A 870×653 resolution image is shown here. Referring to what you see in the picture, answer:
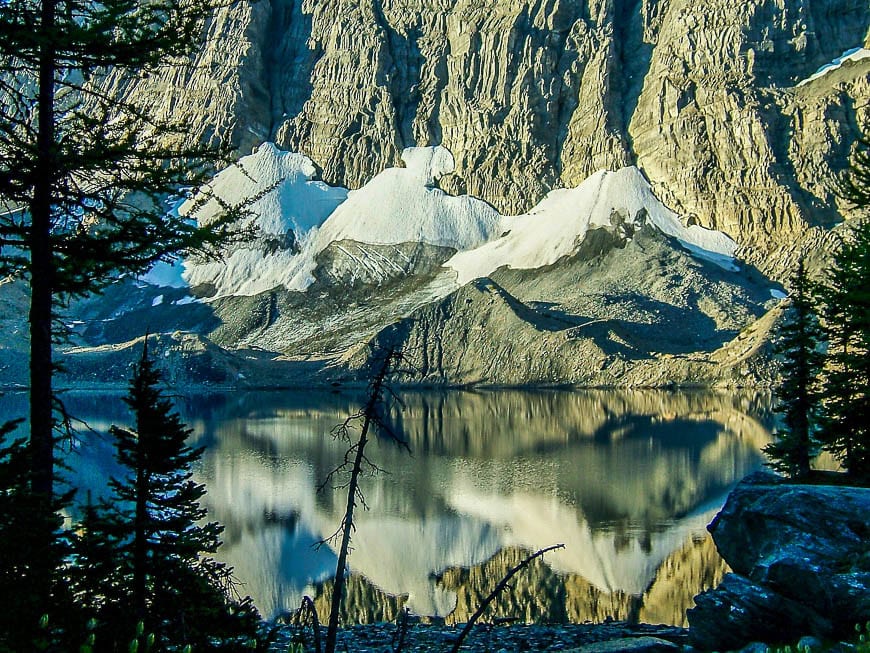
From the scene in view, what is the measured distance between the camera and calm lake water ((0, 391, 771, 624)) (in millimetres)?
25469

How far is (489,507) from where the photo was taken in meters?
36.6

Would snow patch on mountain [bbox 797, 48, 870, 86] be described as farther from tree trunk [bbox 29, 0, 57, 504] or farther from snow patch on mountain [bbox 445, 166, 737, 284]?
tree trunk [bbox 29, 0, 57, 504]

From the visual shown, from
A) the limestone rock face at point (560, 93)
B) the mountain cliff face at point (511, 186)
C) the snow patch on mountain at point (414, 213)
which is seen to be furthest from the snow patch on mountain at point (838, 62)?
the snow patch on mountain at point (414, 213)

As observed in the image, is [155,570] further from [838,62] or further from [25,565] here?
[838,62]

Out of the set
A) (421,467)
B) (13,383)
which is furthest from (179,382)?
(421,467)

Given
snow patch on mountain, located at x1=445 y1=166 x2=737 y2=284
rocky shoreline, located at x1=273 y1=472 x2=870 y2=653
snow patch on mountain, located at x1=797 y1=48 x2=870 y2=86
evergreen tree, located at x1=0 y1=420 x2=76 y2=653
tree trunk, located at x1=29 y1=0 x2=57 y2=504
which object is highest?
snow patch on mountain, located at x1=797 y1=48 x2=870 y2=86

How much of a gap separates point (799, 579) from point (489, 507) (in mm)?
25001

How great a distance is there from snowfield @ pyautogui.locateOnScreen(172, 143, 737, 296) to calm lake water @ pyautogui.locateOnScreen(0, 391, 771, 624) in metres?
57.9

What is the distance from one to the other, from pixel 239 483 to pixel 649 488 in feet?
63.8

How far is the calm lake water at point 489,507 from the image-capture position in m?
25.5

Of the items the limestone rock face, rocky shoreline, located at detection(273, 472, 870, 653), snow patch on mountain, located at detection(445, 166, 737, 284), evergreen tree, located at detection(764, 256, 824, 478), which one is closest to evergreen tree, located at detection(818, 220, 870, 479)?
evergreen tree, located at detection(764, 256, 824, 478)

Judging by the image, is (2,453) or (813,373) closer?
(2,453)

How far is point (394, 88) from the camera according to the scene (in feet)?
506

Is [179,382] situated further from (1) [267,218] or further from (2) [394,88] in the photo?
(2) [394,88]
